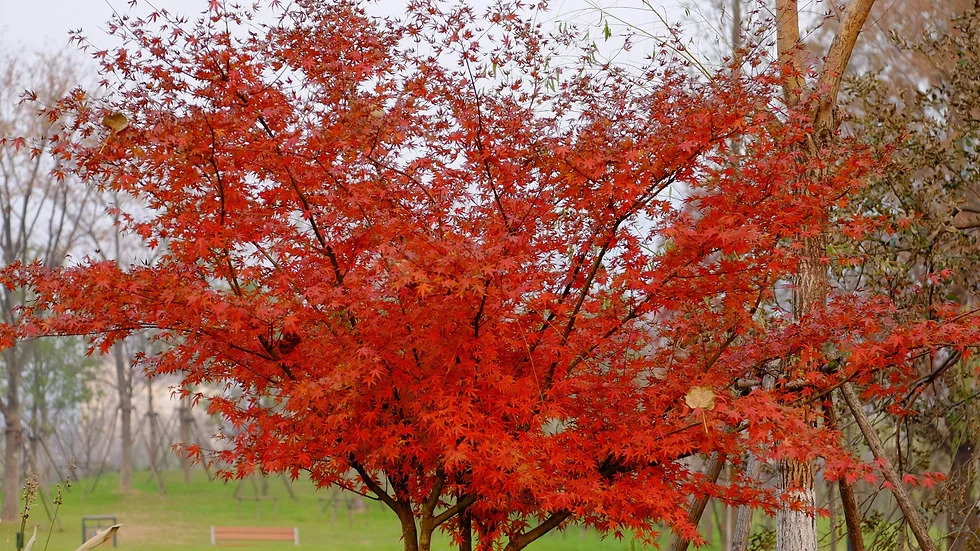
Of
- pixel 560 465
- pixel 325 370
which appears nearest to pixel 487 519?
pixel 560 465

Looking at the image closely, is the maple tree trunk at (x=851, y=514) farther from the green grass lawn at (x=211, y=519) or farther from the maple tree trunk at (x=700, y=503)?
the green grass lawn at (x=211, y=519)

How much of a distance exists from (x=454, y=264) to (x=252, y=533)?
14.9 m

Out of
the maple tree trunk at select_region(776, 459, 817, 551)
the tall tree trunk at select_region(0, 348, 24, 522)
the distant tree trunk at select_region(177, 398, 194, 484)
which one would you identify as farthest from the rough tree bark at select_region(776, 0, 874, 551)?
the distant tree trunk at select_region(177, 398, 194, 484)

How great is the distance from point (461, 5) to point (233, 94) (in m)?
1.18

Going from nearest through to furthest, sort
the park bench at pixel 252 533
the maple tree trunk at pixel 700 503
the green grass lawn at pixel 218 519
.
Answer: the maple tree trunk at pixel 700 503 → the green grass lawn at pixel 218 519 → the park bench at pixel 252 533

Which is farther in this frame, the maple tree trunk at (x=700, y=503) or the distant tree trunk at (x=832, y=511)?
the distant tree trunk at (x=832, y=511)

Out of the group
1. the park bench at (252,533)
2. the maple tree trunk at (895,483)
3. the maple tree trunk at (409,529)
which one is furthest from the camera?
the park bench at (252,533)

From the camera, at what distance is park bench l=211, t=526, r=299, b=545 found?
1647cm

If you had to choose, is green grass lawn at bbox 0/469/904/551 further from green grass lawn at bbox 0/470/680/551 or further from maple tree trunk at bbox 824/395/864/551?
maple tree trunk at bbox 824/395/864/551

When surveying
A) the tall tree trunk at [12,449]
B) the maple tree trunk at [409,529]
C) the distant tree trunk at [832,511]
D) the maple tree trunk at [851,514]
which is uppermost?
the tall tree trunk at [12,449]

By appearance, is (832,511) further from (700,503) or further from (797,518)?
(797,518)

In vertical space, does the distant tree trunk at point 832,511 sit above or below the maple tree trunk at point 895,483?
below

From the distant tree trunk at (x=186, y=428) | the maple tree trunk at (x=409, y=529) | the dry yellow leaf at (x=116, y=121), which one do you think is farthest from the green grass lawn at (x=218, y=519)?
the dry yellow leaf at (x=116, y=121)

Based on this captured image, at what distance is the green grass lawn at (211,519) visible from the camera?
50.9 feet
